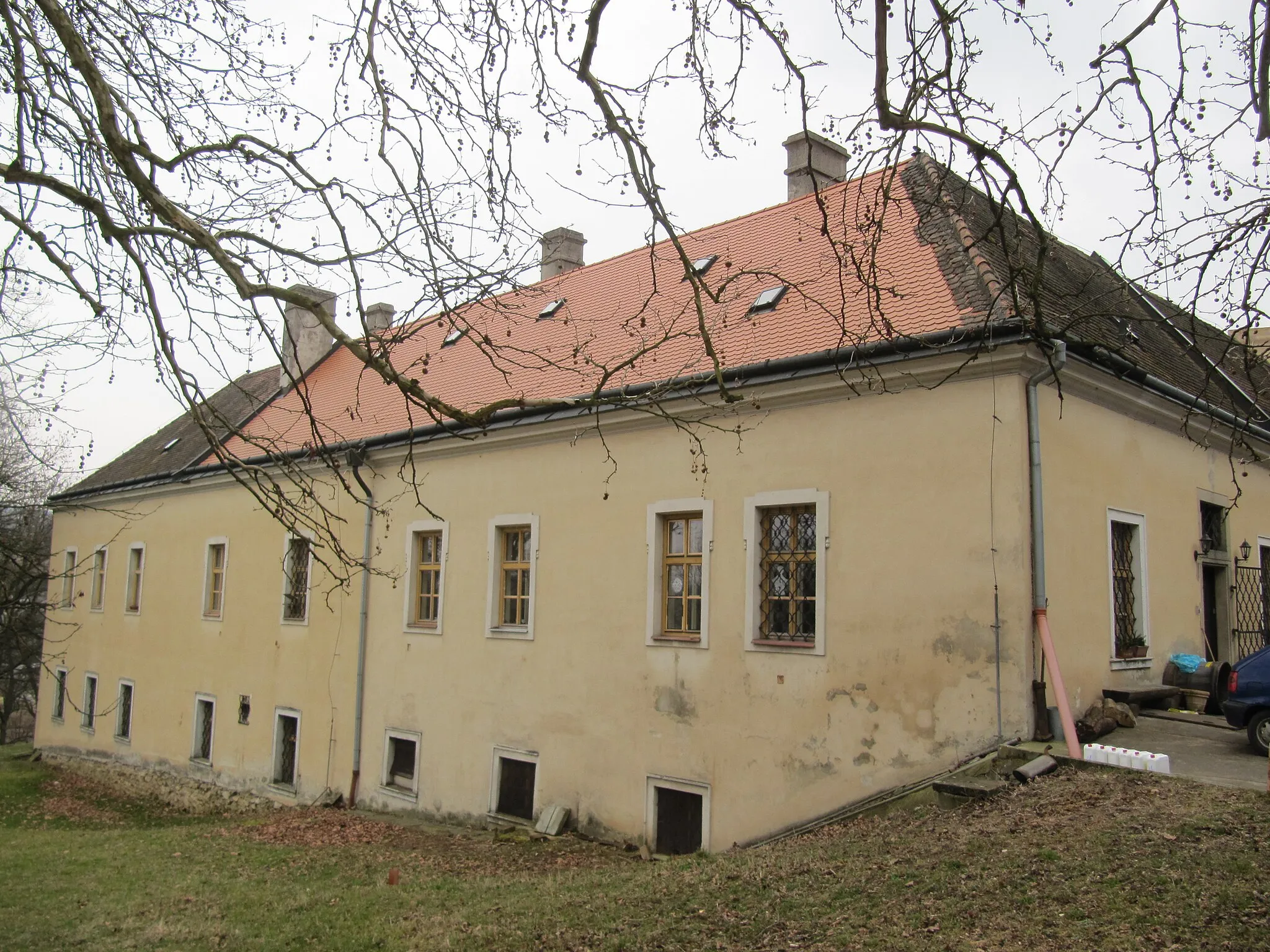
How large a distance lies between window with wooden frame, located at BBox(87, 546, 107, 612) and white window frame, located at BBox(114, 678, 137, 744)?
2417mm

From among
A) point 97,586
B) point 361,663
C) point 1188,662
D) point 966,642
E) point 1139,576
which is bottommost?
point 361,663

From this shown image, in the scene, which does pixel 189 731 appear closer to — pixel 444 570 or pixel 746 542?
pixel 444 570

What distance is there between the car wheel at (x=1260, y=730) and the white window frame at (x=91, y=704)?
2314cm

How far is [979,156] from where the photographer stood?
5273 mm

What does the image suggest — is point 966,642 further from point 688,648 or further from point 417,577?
point 417,577

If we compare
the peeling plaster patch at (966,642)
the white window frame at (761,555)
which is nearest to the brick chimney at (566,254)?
the white window frame at (761,555)

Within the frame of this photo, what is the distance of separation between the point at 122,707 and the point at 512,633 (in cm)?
1343

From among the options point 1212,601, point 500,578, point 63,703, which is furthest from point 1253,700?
point 63,703

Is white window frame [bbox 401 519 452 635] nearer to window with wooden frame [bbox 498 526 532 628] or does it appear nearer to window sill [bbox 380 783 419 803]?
window with wooden frame [bbox 498 526 532 628]

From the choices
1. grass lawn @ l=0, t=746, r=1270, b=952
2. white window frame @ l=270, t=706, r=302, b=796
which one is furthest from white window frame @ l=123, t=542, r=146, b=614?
grass lawn @ l=0, t=746, r=1270, b=952

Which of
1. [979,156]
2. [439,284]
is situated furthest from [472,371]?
[979,156]

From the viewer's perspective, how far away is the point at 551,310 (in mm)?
18344

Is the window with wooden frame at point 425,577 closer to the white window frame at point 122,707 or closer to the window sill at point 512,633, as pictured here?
the window sill at point 512,633

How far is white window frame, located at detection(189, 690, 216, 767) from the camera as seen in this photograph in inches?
795
